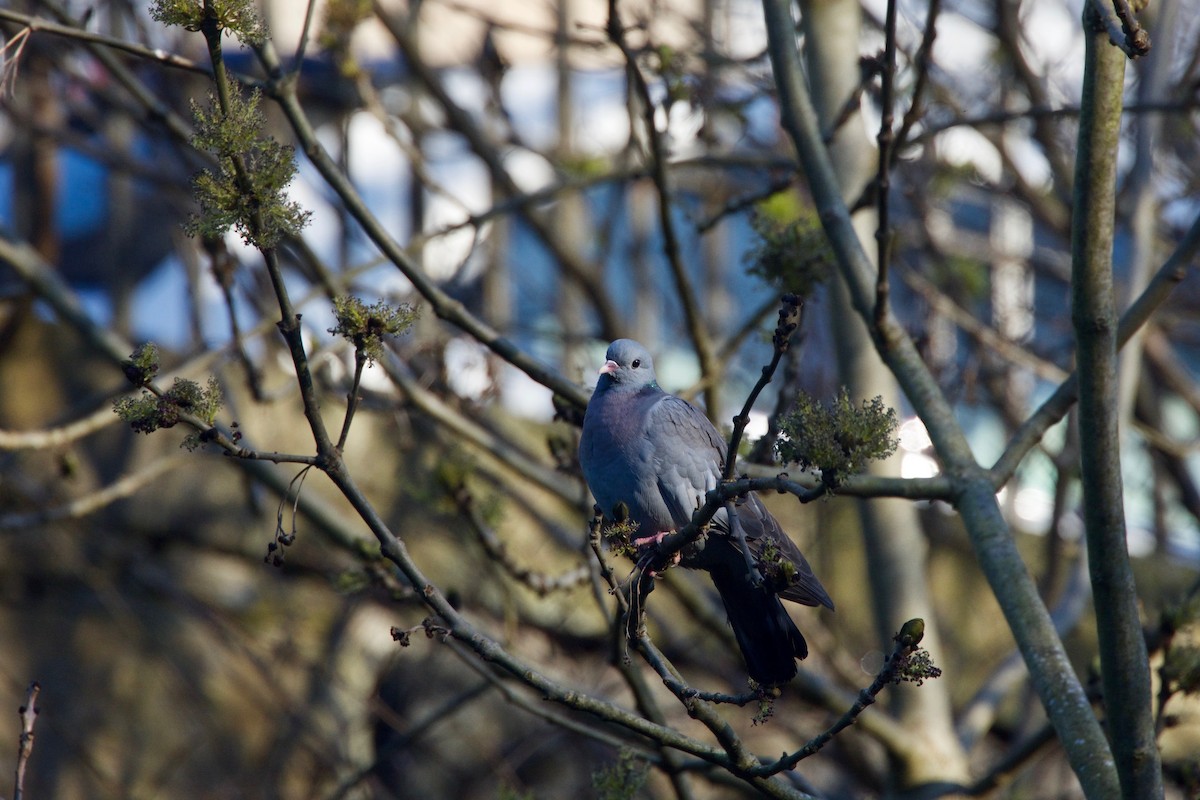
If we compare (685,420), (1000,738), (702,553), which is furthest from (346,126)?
(1000,738)

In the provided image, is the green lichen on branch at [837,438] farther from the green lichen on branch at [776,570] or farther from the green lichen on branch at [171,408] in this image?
the green lichen on branch at [171,408]

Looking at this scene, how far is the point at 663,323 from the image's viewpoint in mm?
9320

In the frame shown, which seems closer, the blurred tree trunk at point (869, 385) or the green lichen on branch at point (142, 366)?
the green lichen on branch at point (142, 366)

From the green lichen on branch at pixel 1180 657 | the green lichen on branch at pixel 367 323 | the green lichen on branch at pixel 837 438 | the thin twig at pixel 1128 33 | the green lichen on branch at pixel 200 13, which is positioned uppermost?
the thin twig at pixel 1128 33

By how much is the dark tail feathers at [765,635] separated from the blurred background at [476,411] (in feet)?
6.17

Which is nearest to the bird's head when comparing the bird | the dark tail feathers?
the bird

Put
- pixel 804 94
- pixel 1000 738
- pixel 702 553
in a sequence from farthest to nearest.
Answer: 1. pixel 1000 738
2. pixel 804 94
3. pixel 702 553

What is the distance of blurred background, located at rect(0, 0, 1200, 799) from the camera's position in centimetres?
512

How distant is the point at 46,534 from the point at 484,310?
291 centimetres

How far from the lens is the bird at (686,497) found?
2773 millimetres

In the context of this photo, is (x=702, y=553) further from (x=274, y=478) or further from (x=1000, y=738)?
(x=1000, y=738)

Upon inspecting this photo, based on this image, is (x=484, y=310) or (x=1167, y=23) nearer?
(x=1167, y=23)

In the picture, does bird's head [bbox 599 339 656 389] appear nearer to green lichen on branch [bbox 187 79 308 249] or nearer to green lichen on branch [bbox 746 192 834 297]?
green lichen on branch [bbox 746 192 834 297]

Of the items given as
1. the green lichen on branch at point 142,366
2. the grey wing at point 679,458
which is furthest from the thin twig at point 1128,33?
the green lichen on branch at point 142,366
